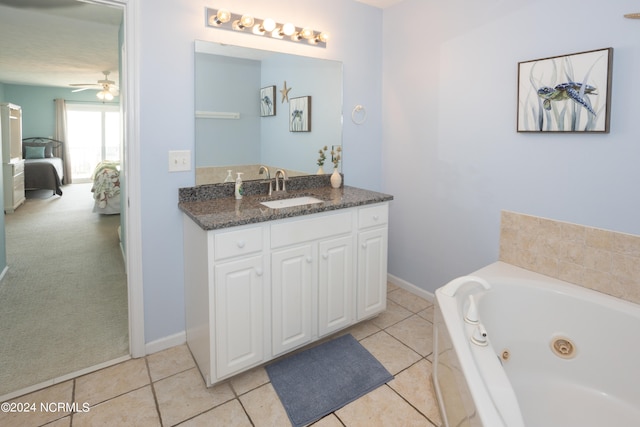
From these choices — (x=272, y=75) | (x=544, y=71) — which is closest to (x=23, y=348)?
(x=272, y=75)

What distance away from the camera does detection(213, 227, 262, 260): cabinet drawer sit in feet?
5.90

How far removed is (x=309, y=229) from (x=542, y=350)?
1327mm

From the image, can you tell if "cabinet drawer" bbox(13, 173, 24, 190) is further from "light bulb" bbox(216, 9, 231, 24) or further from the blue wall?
the blue wall

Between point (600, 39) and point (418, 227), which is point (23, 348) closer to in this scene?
point (418, 227)

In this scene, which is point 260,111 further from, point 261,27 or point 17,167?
point 17,167

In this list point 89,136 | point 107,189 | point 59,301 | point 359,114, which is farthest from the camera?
point 89,136

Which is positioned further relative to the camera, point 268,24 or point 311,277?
point 268,24

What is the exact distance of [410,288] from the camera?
312 centimetres

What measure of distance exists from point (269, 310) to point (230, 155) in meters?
1.05

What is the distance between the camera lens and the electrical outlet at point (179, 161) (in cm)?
217

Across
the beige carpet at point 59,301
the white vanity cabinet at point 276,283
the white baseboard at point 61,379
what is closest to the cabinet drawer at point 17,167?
the beige carpet at point 59,301

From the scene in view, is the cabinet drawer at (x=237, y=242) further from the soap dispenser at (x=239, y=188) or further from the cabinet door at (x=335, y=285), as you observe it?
the soap dispenser at (x=239, y=188)

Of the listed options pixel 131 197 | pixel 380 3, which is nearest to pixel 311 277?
pixel 131 197

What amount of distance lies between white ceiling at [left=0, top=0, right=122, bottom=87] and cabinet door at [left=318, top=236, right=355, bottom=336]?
213 centimetres
